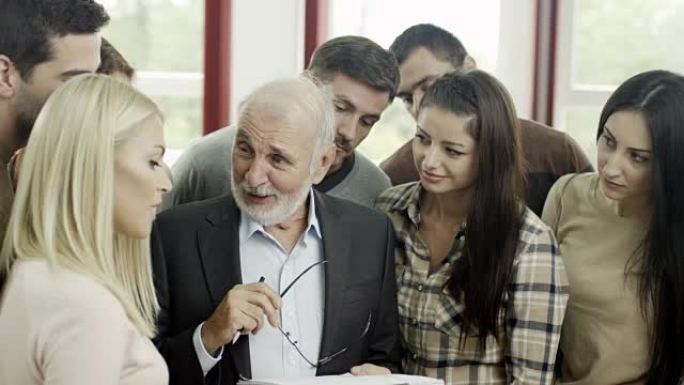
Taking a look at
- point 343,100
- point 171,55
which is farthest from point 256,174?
point 171,55

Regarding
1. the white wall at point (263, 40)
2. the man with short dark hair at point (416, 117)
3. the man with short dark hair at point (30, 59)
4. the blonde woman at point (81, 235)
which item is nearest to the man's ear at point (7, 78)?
the man with short dark hair at point (30, 59)

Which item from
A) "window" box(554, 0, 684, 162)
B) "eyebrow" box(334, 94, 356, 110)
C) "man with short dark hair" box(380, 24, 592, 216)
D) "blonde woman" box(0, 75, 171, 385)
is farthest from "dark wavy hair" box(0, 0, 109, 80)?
"window" box(554, 0, 684, 162)

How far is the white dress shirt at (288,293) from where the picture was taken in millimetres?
2199

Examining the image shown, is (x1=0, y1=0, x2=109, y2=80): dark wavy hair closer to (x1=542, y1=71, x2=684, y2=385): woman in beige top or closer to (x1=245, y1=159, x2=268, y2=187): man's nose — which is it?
(x1=245, y1=159, x2=268, y2=187): man's nose

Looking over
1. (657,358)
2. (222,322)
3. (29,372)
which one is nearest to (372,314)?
(222,322)

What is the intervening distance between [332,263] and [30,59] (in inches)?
30.4

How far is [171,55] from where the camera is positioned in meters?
4.87

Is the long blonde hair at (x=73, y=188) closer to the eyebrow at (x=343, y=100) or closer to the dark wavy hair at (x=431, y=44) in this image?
the eyebrow at (x=343, y=100)

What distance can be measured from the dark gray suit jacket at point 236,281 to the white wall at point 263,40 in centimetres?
243

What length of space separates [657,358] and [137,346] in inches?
53.2

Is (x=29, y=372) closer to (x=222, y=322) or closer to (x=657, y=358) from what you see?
(x=222, y=322)

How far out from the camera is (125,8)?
4789mm

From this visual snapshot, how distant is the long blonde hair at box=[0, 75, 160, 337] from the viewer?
1654mm

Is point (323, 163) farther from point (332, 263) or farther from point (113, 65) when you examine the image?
point (113, 65)
